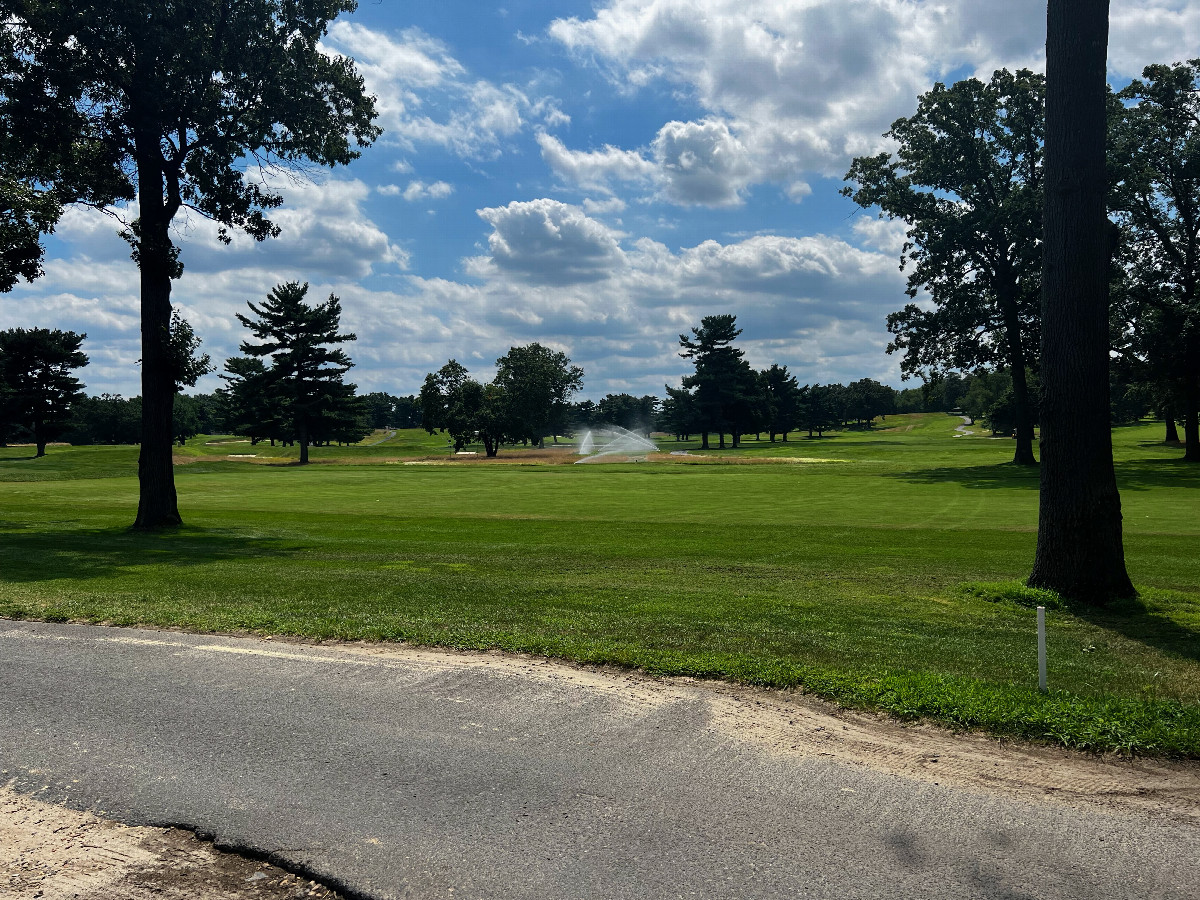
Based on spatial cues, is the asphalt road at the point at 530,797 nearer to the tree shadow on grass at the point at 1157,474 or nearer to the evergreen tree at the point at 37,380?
the tree shadow on grass at the point at 1157,474

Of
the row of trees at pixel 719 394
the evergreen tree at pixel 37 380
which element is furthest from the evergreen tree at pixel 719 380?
the evergreen tree at pixel 37 380

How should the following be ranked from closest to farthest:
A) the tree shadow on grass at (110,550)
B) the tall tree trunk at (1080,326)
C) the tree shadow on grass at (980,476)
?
1. the tall tree trunk at (1080,326)
2. the tree shadow on grass at (110,550)
3. the tree shadow on grass at (980,476)

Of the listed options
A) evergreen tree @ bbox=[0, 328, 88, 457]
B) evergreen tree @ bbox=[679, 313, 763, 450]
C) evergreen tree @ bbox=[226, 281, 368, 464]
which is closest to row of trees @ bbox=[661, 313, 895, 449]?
evergreen tree @ bbox=[679, 313, 763, 450]

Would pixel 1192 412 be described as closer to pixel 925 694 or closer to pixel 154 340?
pixel 925 694

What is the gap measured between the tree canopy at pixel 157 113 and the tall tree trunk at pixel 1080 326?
19113 millimetres

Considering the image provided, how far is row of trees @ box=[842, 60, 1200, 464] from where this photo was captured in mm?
44938

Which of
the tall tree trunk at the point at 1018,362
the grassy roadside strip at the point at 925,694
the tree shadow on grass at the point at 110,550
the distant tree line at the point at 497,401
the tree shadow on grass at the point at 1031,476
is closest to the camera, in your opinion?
the grassy roadside strip at the point at 925,694

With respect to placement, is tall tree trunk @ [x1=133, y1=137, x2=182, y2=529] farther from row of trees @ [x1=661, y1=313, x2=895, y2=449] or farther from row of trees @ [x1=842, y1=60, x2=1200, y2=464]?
row of trees @ [x1=661, y1=313, x2=895, y2=449]

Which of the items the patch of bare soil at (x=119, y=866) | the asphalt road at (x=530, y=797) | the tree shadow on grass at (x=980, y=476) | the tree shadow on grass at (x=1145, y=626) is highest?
the asphalt road at (x=530, y=797)

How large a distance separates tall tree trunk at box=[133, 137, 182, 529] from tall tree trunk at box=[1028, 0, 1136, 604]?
20242 millimetres

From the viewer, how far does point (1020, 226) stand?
145 feet

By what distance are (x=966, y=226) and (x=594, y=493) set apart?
29.4m

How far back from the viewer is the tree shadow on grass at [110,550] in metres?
13.9

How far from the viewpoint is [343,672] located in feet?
24.6
